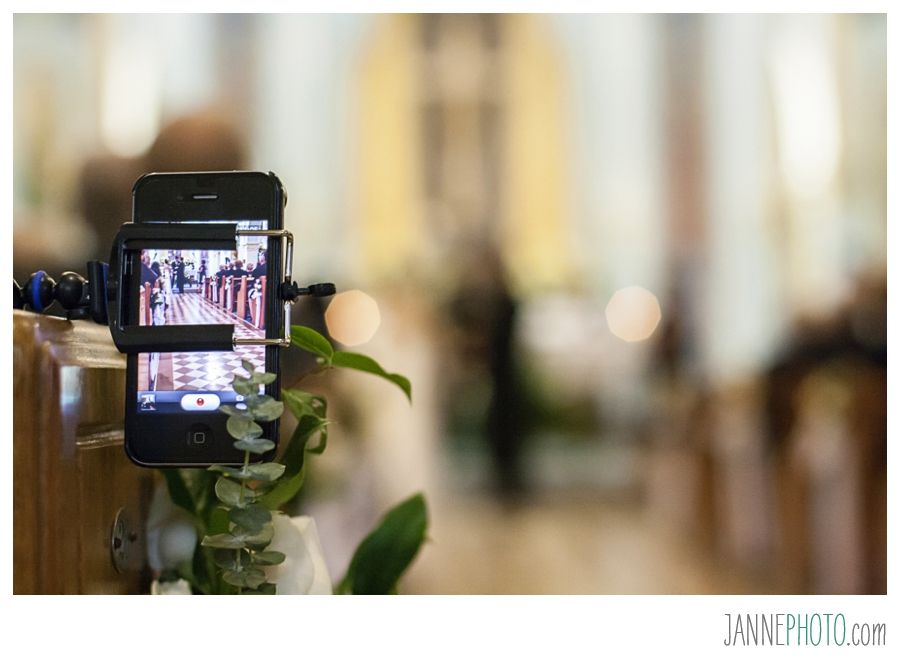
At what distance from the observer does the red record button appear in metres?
0.56

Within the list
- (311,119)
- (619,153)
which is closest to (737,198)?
(619,153)

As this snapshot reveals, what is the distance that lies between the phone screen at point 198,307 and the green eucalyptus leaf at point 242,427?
4cm

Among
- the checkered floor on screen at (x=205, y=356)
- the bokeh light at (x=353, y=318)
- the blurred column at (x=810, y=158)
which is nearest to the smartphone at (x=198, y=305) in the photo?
the checkered floor on screen at (x=205, y=356)

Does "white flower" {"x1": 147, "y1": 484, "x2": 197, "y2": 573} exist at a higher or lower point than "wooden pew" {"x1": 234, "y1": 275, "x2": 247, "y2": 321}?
lower

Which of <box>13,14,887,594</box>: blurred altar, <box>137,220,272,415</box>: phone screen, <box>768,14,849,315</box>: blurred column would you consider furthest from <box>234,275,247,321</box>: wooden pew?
<box>768,14,849,315</box>: blurred column

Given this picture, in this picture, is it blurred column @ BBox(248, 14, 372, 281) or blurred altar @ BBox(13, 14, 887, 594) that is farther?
blurred column @ BBox(248, 14, 372, 281)

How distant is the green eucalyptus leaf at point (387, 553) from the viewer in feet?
2.11

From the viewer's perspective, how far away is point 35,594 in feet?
1.65

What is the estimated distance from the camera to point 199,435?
1.85 feet

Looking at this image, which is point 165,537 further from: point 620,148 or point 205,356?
point 620,148

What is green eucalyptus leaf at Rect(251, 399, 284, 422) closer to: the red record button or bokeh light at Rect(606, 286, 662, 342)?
the red record button
